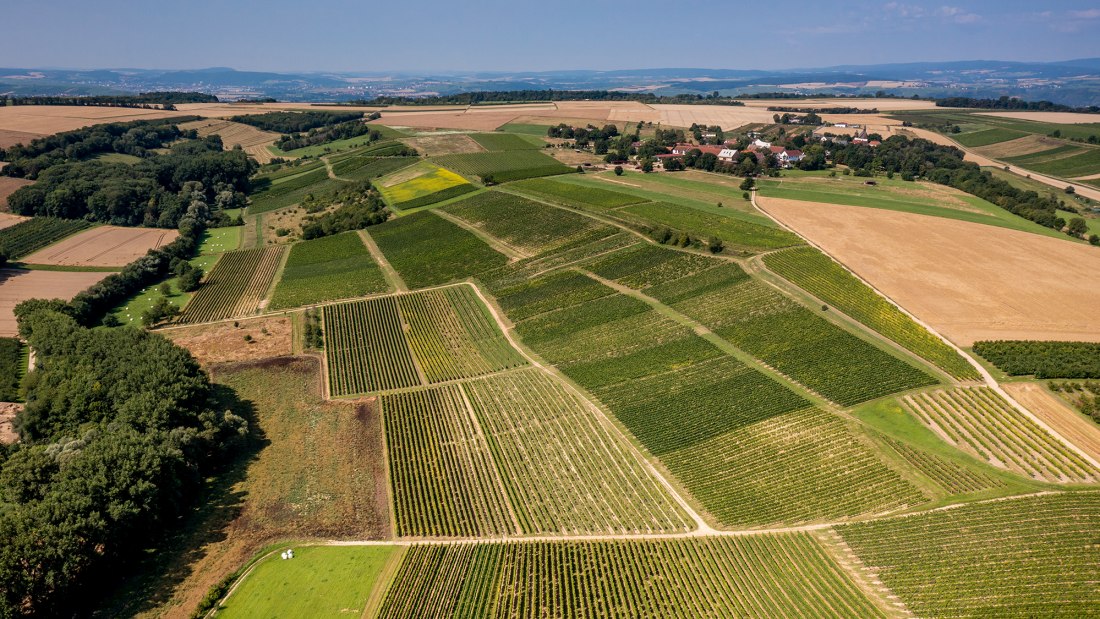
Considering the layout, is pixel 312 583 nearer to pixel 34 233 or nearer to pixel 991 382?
pixel 991 382

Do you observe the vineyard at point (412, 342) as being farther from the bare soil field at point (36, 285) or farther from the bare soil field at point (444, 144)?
the bare soil field at point (444, 144)

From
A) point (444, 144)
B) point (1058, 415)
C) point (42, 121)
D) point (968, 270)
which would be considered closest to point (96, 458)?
point (1058, 415)

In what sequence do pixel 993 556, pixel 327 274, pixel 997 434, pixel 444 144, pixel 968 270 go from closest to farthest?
pixel 993 556 → pixel 997 434 → pixel 968 270 → pixel 327 274 → pixel 444 144

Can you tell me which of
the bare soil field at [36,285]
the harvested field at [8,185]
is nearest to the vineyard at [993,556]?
the bare soil field at [36,285]

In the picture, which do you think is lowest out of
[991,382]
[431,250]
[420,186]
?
[991,382]

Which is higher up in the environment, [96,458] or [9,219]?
[9,219]

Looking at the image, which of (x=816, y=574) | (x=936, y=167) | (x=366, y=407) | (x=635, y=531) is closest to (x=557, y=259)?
(x=366, y=407)
